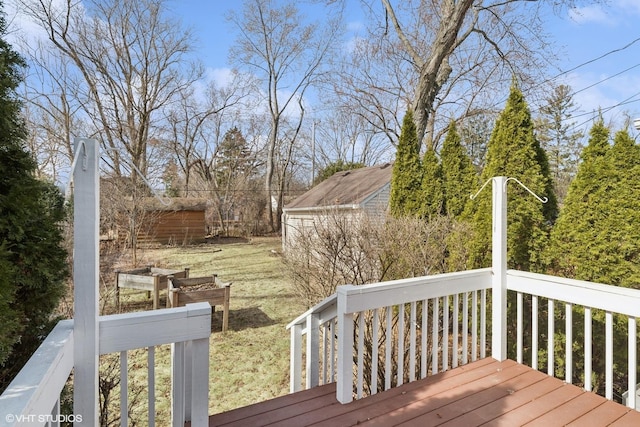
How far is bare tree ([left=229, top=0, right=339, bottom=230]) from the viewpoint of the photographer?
1842 cm

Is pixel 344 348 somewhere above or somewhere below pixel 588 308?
below

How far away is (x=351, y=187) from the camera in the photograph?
40.4 ft

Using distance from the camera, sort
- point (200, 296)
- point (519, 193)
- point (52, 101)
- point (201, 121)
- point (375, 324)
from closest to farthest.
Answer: point (375, 324) < point (519, 193) < point (200, 296) < point (52, 101) < point (201, 121)

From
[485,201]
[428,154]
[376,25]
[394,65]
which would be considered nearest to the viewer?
[485,201]

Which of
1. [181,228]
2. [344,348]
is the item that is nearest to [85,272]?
[344,348]

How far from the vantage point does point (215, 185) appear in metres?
23.2

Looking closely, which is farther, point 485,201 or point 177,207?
point 177,207

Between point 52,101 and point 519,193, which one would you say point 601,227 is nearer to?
point 519,193

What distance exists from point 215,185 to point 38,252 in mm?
22526

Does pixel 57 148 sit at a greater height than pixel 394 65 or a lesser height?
lesser

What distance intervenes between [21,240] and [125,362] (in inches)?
30.3

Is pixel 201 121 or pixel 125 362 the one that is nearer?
pixel 125 362

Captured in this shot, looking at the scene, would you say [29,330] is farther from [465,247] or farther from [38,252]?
[465,247]

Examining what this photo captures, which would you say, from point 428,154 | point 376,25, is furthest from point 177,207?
point 428,154
